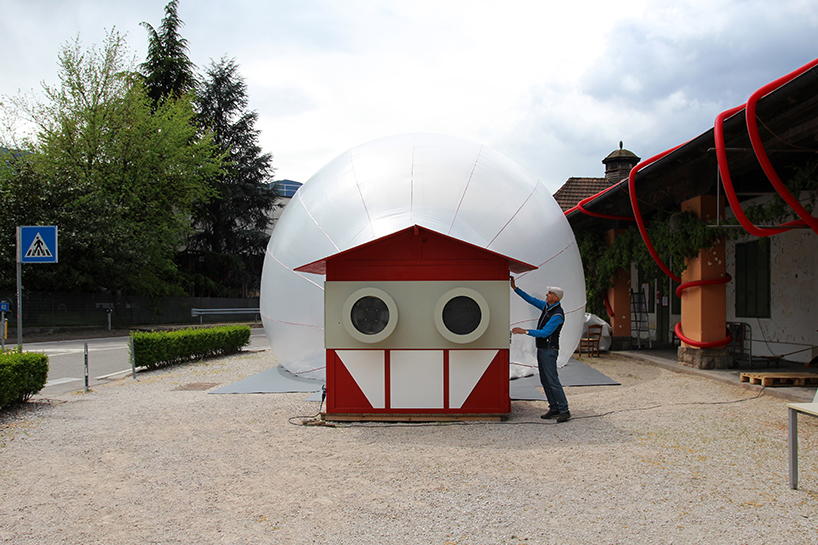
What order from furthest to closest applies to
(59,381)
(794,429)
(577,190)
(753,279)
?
(577,190), (753,279), (59,381), (794,429)

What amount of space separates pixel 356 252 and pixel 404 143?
11.4ft

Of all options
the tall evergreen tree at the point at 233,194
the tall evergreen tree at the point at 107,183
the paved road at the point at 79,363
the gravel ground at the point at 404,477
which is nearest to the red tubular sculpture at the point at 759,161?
the gravel ground at the point at 404,477

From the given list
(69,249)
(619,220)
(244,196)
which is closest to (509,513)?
(619,220)

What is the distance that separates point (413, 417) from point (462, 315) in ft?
3.91

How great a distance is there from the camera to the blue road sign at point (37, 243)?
838 centimetres

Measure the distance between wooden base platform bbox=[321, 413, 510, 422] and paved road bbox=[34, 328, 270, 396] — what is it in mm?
4976

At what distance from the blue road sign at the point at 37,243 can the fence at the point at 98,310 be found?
1293 cm

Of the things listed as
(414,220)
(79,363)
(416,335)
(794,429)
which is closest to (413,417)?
(416,335)

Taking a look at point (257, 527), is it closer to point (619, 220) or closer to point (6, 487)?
point (6, 487)

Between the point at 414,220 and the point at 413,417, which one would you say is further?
the point at 414,220

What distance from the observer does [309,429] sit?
19.3 feet

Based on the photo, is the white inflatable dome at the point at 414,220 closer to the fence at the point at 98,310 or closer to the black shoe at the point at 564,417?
the black shoe at the point at 564,417

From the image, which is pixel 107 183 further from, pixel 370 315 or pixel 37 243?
pixel 370 315

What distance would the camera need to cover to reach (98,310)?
21938 millimetres
